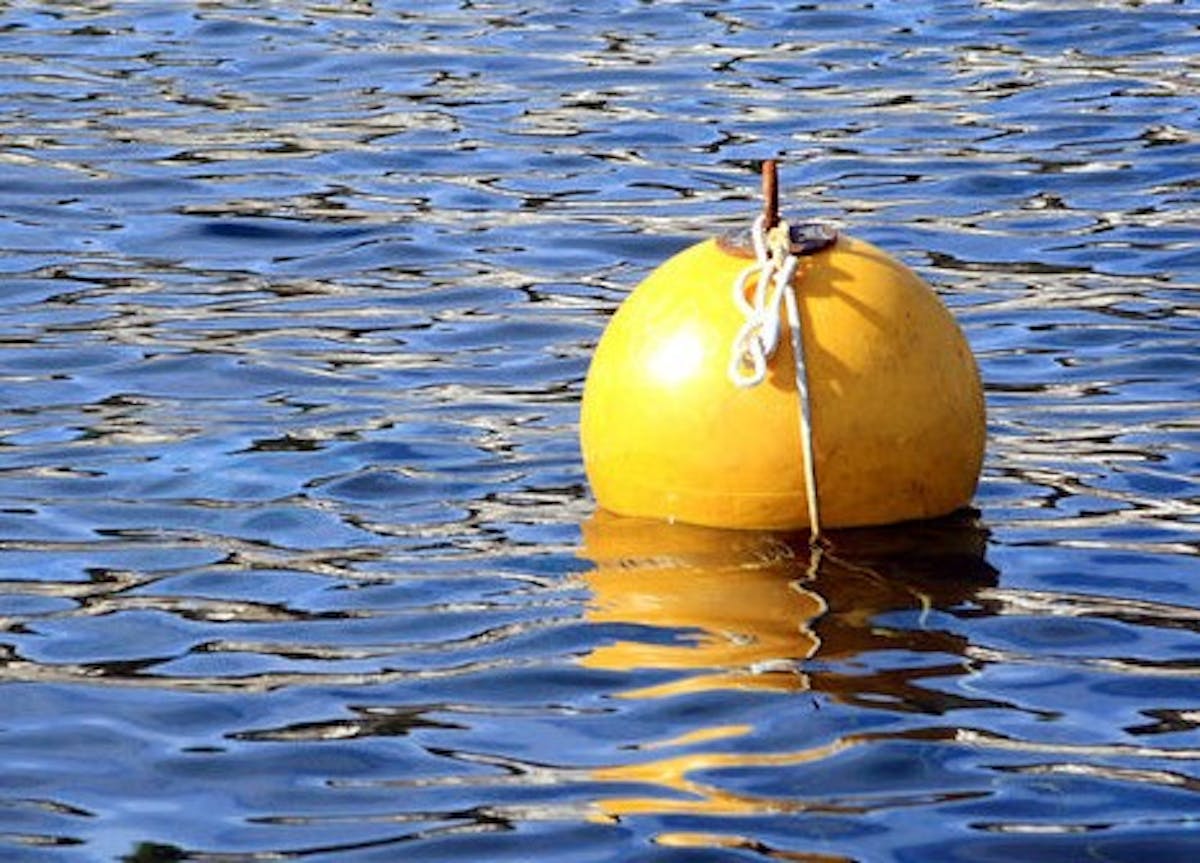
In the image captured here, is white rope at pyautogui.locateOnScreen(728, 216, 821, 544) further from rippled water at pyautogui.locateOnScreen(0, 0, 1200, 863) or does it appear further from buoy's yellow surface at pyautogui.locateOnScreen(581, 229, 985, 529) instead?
rippled water at pyautogui.locateOnScreen(0, 0, 1200, 863)

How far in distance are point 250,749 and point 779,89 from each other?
8.06 meters

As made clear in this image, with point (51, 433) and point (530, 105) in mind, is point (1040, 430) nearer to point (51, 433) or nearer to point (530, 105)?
point (51, 433)

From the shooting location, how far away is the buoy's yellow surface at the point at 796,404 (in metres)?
7.24

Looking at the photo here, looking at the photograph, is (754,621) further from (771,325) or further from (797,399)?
(771,325)

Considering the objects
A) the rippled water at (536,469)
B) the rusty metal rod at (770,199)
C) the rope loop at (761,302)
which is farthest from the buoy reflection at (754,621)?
the rusty metal rod at (770,199)

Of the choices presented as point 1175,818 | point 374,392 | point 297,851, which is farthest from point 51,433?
point 1175,818

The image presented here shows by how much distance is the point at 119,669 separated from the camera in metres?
6.70

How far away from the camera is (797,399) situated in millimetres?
7215

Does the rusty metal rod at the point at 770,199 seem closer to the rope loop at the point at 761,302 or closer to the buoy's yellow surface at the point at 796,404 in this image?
the rope loop at the point at 761,302

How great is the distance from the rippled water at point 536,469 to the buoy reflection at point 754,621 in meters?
0.01

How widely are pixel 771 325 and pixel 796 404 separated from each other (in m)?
0.19

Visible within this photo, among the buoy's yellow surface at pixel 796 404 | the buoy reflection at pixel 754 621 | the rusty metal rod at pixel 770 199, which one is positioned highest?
the rusty metal rod at pixel 770 199

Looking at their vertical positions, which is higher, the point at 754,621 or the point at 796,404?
the point at 796,404

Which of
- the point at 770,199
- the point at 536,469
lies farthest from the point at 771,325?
the point at 536,469
